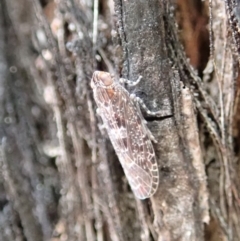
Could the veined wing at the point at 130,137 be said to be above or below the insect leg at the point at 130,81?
below

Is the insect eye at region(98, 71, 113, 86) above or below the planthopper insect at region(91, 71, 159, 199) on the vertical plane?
above

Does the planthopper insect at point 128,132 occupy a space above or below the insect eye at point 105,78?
below

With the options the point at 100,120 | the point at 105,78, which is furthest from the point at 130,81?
the point at 100,120

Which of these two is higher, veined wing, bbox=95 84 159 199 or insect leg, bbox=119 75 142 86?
insect leg, bbox=119 75 142 86

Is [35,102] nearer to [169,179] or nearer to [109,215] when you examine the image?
[109,215]

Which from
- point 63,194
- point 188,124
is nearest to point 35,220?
point 63,194
